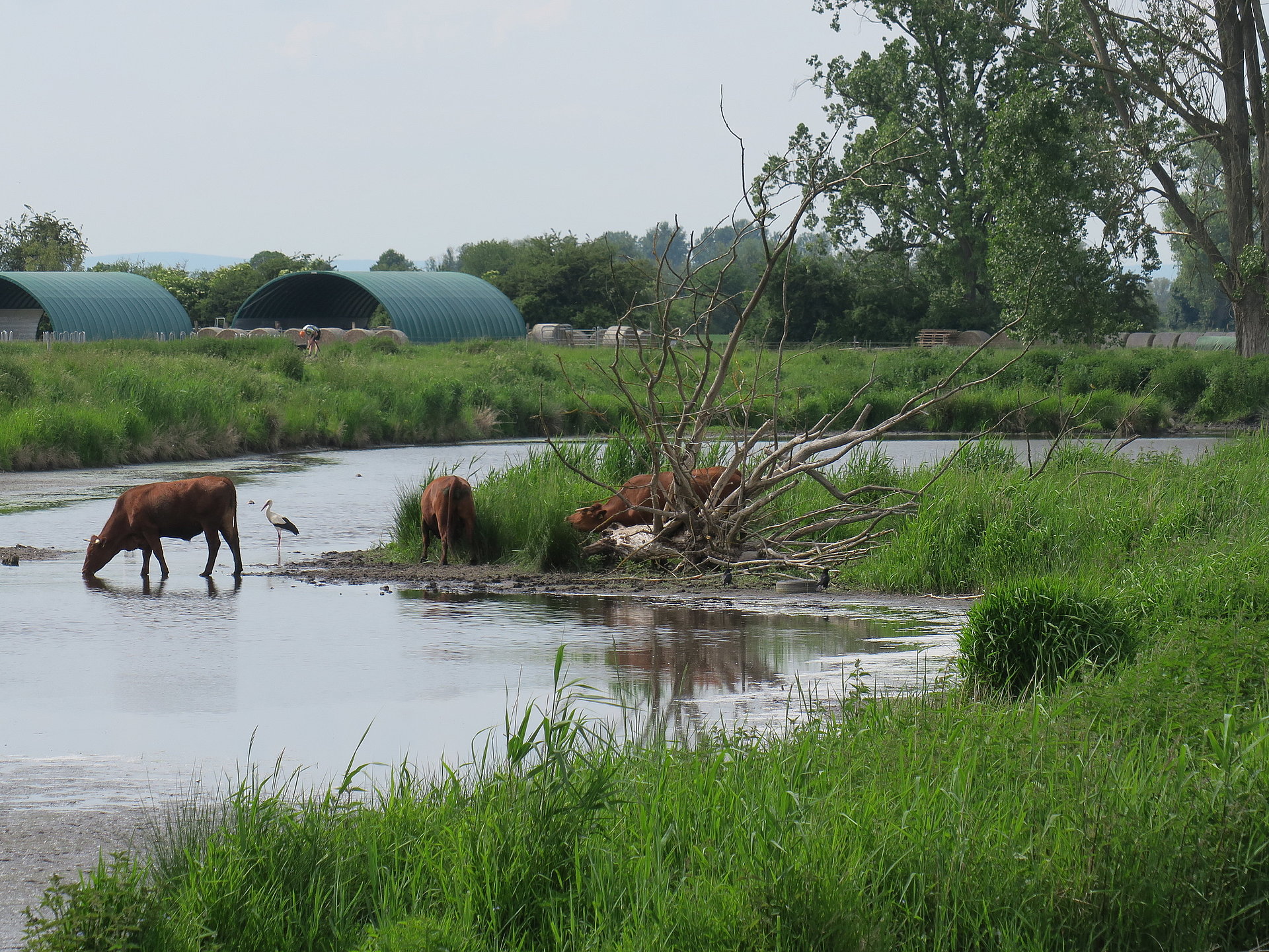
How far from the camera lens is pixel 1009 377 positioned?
44750mm

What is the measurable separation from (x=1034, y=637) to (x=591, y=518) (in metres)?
6.73

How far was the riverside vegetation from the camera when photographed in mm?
3951

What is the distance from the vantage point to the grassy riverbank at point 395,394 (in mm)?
29797

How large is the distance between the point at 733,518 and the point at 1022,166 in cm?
3101

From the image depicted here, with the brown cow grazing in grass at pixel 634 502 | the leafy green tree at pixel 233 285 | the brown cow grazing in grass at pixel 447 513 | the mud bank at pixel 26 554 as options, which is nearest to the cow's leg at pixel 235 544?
the brown cow grazing in grass at pixel 447 513

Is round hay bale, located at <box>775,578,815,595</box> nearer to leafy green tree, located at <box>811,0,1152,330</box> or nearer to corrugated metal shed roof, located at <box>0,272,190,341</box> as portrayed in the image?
leafy green tree, located at <box>811,0,1152,330</box>

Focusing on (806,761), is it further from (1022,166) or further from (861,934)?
(1022,166)

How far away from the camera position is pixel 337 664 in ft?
30.2

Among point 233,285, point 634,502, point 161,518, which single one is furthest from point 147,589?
point 233,285

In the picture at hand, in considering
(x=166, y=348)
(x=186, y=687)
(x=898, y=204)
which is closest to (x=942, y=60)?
(x=898, y=204)

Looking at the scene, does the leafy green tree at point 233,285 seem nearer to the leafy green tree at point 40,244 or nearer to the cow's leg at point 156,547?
the leafy green tree at point 40,244

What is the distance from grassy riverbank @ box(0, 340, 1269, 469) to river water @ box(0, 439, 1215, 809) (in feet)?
49.9

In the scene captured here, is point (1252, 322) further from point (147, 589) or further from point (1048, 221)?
point (147, 589)

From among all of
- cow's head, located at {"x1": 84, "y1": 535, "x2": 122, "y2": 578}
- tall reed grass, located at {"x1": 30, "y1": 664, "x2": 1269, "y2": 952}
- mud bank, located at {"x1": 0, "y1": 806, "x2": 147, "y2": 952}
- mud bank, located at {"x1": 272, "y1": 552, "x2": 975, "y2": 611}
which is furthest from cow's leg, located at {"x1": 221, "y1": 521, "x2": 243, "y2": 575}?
tall reed grass, located at {"x1": 30, "y1": 664, "x2": 1269, "y2": 952}
